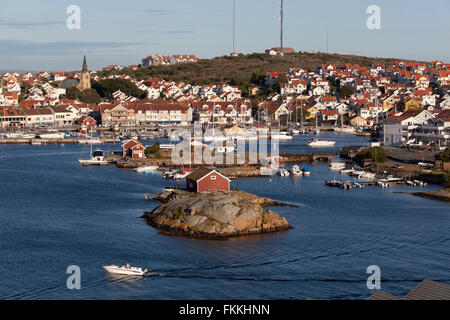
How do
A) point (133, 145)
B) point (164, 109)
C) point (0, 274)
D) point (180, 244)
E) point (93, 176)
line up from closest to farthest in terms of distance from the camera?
point (0, 274), point (180, 244), point (93, 176), point (133, 145), point (164, 109)

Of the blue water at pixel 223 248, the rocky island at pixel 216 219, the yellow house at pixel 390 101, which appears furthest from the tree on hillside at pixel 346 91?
the rocky island at pixel 216 219

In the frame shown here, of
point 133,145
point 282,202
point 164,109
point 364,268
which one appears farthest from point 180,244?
point 164,109

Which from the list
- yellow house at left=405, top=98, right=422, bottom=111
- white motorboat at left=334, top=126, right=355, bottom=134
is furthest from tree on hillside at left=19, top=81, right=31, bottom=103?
yellow house at left=405, top=98, right=422, bottom=111

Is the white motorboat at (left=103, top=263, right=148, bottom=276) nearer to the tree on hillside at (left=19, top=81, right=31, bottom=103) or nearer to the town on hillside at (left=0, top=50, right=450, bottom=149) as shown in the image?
the town on hillside at (left=0, top=50, right=450, bottom=149)

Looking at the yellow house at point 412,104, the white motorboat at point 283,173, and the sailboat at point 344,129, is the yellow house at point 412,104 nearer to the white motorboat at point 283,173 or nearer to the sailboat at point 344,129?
the sailboat at point 344,129

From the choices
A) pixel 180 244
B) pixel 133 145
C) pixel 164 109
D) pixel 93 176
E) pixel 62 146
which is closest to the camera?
pixel 180 244
